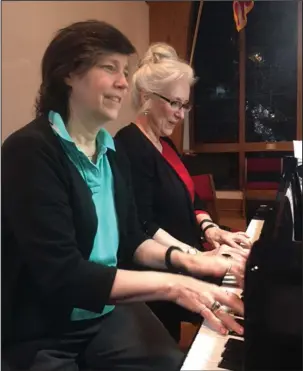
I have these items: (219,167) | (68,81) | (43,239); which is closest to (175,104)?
(219,167)

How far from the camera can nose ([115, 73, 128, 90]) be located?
682 mm

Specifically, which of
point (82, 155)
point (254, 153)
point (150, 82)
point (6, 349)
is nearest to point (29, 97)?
point (82, 155)

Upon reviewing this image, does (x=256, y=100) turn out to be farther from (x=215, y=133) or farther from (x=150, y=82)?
(x=150, y=82)

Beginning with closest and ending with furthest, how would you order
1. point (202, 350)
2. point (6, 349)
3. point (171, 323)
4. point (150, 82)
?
point (202, 350), point (6, 349), point (150, 82), point (171, 323)

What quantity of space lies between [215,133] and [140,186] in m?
0.23

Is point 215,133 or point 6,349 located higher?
point 215,133

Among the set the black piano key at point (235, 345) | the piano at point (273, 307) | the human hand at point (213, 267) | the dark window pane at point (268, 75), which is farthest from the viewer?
the dark window pane at point (268, 75)

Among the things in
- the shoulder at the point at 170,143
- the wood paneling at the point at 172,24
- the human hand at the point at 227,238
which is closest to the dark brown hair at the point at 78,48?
the wood paneling at the point at 172,24

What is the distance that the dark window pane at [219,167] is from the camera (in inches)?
43.9

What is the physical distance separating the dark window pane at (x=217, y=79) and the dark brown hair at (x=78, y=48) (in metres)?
0.37

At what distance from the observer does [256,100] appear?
3.34 ft

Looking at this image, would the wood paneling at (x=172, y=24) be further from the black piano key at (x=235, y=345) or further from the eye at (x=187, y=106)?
the black piano key at (x=235, y=345)

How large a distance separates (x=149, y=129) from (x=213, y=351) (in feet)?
1.90

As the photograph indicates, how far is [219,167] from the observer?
1164mm
